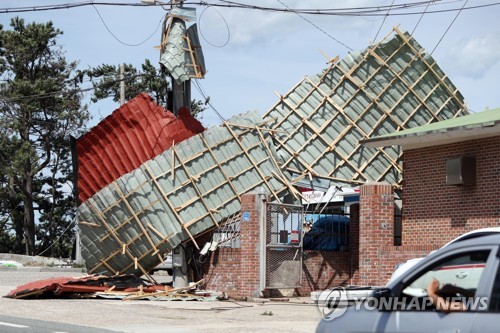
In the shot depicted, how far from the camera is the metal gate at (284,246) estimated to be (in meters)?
24.2

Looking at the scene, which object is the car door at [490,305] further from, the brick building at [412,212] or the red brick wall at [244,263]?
the red brick wall at [244,263]

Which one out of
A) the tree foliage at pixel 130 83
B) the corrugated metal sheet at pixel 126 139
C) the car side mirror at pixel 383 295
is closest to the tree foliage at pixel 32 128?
the tree foliage at pixel 130 83

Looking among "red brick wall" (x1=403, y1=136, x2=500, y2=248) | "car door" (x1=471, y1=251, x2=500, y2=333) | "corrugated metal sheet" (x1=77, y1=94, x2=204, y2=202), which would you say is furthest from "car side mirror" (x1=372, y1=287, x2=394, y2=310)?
"corrugated metal sheet" (x1=77, y1=94, x2=204, y2=202)

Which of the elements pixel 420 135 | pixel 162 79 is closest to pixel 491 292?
pixel 420 135

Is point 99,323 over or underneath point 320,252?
underneath

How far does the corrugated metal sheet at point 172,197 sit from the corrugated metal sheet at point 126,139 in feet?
2.94

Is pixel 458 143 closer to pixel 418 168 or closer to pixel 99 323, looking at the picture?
pixel 418 168

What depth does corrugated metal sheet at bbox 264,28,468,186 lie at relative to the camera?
2638 cm

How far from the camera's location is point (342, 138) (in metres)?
26.7

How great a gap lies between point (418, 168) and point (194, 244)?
6283 mm

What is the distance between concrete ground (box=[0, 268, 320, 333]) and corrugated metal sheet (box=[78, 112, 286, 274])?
8.53ft

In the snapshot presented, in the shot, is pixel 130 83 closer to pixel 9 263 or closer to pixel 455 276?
pixel 9 263

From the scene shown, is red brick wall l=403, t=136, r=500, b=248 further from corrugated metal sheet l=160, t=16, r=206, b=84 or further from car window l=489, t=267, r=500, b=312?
car window l=489, t=267, r=500, b=312

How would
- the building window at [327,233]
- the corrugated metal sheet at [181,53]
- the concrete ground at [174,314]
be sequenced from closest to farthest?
the concrete ground at [174,314] < the building window at [327,233] < the corrugated metal sheet at [181,53]
